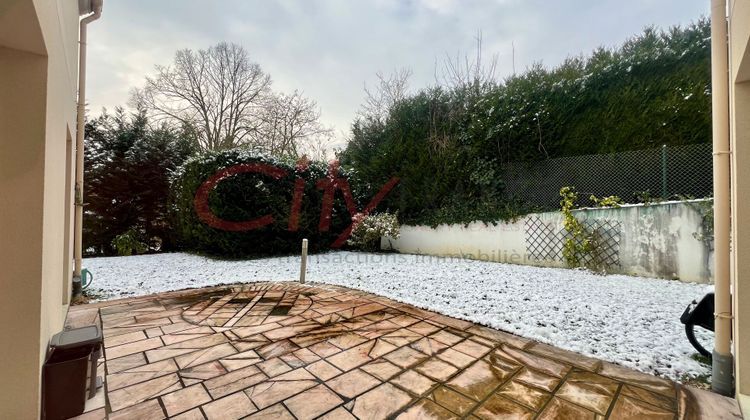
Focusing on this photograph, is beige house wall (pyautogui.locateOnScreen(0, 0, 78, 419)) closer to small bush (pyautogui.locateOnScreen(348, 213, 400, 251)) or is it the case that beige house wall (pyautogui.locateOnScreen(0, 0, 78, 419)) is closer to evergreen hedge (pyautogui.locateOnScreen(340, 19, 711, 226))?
small bush (pyautogui.locateOnScreen(348, 213, 400, 251))

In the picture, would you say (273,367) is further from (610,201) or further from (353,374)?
(610,201)

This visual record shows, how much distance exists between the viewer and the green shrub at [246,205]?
6.54 m

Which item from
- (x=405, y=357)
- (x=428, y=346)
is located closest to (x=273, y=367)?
(x=405, y=357)

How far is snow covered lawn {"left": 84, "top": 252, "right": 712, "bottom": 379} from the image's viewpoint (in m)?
2.41

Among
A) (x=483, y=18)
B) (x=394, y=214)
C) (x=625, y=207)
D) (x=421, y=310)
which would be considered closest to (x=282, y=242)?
(x=394, y=214)

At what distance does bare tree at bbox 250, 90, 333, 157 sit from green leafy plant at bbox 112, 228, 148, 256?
5614 millimetres

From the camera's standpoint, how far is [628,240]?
4996 millimetres

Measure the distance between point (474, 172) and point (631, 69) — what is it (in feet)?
11.0

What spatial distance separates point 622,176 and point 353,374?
5990mm

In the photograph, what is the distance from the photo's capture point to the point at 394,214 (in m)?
8.20

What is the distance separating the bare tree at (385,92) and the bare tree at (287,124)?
294 centimetres

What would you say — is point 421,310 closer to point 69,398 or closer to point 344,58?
point 69,398

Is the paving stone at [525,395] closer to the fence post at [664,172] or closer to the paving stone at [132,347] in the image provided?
the paving stone at [132,347]

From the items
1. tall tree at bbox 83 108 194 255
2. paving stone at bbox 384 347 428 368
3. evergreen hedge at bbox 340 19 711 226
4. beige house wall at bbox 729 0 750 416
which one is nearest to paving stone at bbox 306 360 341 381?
paving stone at bbox 384 347 428 368
